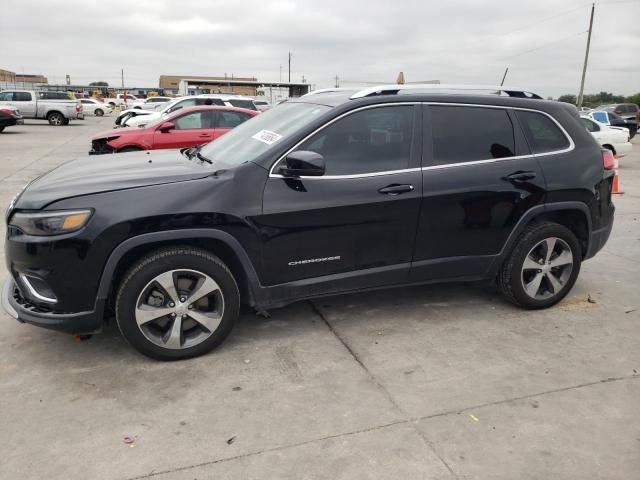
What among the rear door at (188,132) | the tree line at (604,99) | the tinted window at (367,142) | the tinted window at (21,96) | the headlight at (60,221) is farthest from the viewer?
the tree line at (604,99)

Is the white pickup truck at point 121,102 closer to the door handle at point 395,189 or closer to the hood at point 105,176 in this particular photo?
the hood at point 105,176

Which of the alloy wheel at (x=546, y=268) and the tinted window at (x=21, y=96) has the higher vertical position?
the tinted window at (x=21, y=96)

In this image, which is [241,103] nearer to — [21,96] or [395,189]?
[395,189]

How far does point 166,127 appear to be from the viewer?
1038 centimetres

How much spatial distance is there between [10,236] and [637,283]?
5410 mm

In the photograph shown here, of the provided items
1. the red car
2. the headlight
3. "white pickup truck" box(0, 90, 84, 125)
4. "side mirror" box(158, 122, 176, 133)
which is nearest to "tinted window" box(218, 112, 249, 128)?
the red car

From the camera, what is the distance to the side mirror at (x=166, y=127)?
10375 millimetres

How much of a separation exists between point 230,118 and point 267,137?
315 inches

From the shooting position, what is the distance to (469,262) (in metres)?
4.12

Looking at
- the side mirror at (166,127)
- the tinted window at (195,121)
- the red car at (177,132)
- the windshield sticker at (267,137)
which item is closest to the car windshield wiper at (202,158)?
the windshield sticker at (267,137)

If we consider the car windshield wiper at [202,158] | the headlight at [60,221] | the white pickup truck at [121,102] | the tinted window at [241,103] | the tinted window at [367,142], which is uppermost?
the white pickup truck at [121,102]

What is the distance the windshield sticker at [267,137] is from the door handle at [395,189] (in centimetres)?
82

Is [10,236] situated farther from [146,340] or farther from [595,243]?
[595,243]

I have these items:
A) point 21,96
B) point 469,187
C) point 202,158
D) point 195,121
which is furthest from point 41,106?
point 469,187
